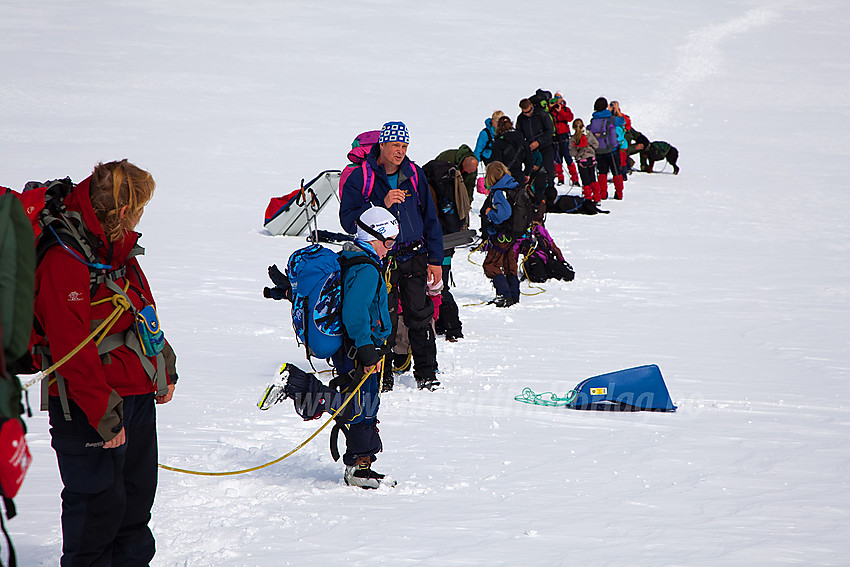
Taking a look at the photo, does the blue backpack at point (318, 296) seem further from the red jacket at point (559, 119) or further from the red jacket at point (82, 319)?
the red jacket at point (559, 119)

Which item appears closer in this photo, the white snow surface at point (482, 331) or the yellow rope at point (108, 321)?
the yellow rope at point (108, 321)

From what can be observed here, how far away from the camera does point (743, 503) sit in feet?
15.0

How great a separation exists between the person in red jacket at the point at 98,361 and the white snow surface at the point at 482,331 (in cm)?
68

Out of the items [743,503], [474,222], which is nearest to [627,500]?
[743,503]

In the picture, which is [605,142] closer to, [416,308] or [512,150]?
[512,150]

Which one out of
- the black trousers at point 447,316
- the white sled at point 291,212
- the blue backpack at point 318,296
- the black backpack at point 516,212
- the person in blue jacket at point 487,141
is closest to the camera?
the blue backpack at point 318,296

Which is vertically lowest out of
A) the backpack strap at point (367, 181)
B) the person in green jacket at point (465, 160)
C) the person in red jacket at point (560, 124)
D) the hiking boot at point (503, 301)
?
the hiking boot at point (503, 301)

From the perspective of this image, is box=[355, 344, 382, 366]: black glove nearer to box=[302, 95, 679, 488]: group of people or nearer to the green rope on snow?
box=[302, 95, 679, 488]: group of people

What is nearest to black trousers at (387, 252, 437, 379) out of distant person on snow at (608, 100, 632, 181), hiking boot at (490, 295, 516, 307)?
hiking boot at (490, 295, 516, 307)

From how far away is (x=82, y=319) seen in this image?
2791 mm

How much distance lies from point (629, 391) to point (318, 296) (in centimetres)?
299

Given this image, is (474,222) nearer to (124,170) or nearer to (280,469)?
(280,469)

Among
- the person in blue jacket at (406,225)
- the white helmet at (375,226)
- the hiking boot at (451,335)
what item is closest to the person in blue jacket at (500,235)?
the hiking boot at (451,335)

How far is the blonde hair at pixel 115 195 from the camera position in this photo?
287 centimetres
